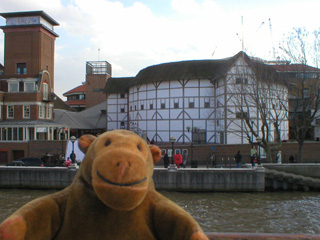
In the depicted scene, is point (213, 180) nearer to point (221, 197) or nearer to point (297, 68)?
point (221, 197)

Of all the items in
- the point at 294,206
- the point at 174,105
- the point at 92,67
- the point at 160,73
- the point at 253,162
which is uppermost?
the point at 92,67

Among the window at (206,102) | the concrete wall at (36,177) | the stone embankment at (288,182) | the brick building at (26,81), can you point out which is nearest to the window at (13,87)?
the brick building at (26,81)

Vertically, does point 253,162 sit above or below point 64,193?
below

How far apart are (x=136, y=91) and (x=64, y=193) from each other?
3666 cm

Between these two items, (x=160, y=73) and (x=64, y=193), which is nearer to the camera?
(x=64, y=193)

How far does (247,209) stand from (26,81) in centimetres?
2847

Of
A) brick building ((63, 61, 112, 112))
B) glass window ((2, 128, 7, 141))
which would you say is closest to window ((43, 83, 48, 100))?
glass window ((2, 128, 7, 141))

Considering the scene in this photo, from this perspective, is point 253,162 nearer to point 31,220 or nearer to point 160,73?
point 160,73

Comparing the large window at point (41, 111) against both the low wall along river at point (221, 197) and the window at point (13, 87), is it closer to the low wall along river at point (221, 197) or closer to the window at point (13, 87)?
the window at point (13, 87)

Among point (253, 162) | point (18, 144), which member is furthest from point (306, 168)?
point (18, 144)

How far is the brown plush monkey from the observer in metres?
3.04

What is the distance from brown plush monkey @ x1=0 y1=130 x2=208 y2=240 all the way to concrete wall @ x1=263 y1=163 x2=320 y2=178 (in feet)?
67.4

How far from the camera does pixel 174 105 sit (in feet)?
115

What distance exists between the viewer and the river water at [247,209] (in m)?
12.4
